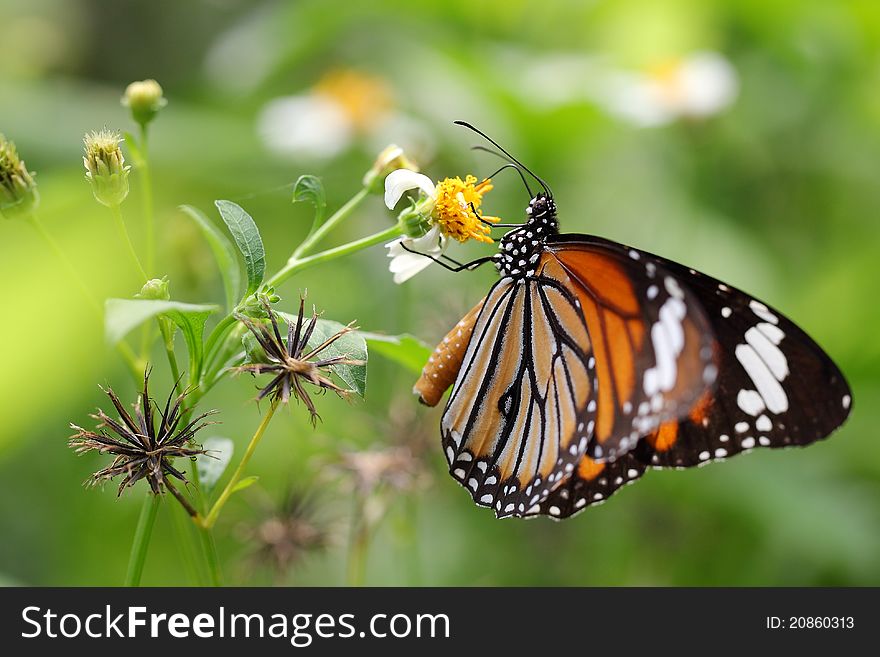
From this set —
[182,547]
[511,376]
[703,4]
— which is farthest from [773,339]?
[703,4]

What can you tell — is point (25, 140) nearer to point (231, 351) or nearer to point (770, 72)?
point (231, 351)

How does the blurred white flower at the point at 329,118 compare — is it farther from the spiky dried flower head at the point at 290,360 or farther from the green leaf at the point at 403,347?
the spiky dried flower head at the point at 290,360

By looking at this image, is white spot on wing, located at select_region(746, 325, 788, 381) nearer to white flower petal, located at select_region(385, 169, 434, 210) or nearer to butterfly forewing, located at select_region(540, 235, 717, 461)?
butterfly forewing, located at select_region(540, 235, 717, 461)

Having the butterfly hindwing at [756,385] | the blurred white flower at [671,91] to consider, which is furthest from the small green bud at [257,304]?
the blurred white flower at [671,91]

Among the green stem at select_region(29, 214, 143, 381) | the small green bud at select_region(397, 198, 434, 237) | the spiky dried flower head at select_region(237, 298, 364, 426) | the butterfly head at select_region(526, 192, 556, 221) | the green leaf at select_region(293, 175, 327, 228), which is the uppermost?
the butterfly head at select_region(526, 192, 556, 221)

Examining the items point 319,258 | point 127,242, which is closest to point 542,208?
point 319,258

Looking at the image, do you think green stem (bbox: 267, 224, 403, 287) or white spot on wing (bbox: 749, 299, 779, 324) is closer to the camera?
green stem (bbox: 267, 224, 403, 287)

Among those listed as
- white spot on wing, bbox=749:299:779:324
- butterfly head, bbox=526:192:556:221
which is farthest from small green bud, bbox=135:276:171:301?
white spot on wing, bbox=749:299:779:324
